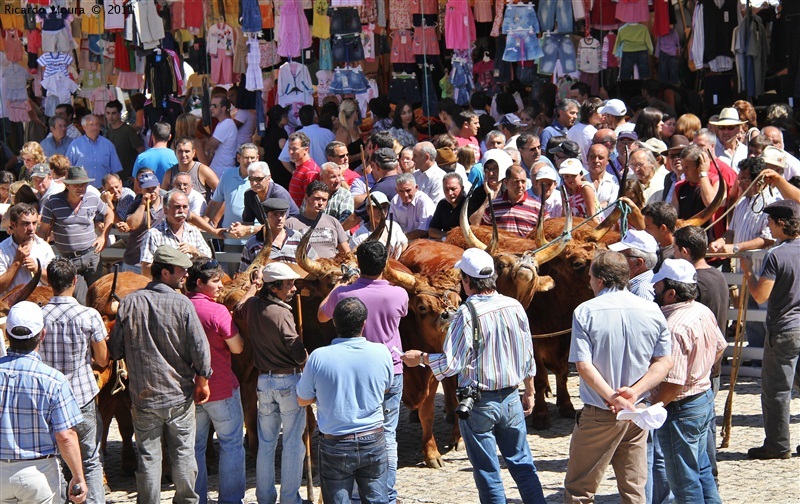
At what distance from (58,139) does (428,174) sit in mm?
7458

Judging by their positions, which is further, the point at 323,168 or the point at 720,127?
the point at 720,127

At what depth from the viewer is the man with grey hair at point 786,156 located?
1155cm

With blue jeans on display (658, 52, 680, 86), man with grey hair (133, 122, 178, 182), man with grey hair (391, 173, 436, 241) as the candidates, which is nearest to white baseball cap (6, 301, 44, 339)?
man with grey hair (391, 173, 436, 241)

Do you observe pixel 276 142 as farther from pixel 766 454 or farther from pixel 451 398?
pixel 766 454

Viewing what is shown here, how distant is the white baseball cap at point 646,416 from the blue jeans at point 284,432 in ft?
8.21

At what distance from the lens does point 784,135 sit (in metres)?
13.7

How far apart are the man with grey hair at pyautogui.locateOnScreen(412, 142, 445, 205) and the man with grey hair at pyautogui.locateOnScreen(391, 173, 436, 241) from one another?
65 cm

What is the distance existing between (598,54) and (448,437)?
27.3 feet

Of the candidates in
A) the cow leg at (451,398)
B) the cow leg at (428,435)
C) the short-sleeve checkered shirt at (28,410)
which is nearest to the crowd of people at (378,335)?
the short-sleeve checkered shirt at (28,410)

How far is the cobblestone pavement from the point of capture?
8.62 m

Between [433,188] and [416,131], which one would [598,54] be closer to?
[416,131]

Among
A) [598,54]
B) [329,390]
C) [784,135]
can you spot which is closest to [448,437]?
[329,390]

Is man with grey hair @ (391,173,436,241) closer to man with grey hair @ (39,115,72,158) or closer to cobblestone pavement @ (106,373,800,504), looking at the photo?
cobblestone pavement @ (106,373,800,504)

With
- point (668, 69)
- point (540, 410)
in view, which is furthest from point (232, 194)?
point (668, 69)
